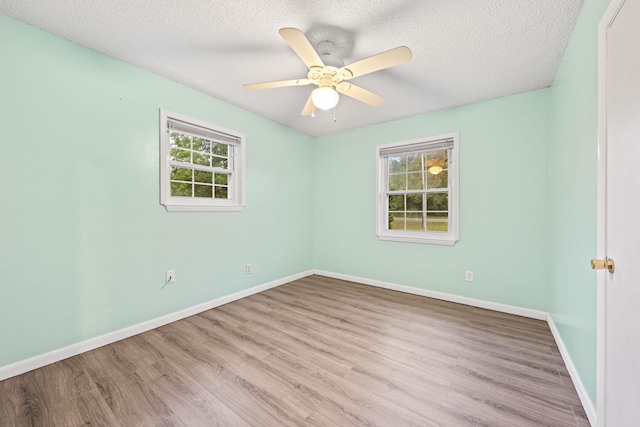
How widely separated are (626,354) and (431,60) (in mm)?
2206

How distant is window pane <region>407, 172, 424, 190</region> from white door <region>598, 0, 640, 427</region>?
2365 mm

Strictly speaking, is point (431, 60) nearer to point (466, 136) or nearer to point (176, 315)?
point (466, 136)

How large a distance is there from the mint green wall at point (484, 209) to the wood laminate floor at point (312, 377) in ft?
1.81

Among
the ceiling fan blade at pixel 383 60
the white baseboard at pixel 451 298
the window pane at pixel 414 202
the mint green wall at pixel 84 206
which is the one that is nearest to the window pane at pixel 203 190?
the mint green wall at pixel 84 206

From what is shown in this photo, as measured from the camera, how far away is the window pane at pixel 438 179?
329 centimetres

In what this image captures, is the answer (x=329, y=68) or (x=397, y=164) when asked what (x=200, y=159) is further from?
(x=397, y=164)

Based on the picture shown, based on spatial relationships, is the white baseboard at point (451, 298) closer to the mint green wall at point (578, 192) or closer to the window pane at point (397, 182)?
the mint green wall at point (578, 192)

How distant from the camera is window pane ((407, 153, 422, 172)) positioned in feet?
11.5

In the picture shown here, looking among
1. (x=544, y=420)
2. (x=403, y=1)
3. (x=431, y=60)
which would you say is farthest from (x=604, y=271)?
(x=431, y=60)

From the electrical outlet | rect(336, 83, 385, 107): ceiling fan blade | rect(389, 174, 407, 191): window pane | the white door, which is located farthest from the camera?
rect(389, 174, 407, 191): window pane

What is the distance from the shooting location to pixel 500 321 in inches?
100

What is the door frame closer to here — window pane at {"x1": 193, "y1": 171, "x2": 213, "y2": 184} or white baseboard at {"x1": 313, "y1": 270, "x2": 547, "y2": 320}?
white baseboard at {"x1": 313, "y1": 270, "x2": 547, "y2": 320}

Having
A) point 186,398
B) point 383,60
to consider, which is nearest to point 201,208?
point 186,398

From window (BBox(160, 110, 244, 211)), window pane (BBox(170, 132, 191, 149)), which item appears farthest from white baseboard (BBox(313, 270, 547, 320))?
window pane (BBox(170, 132, 191, 149))
